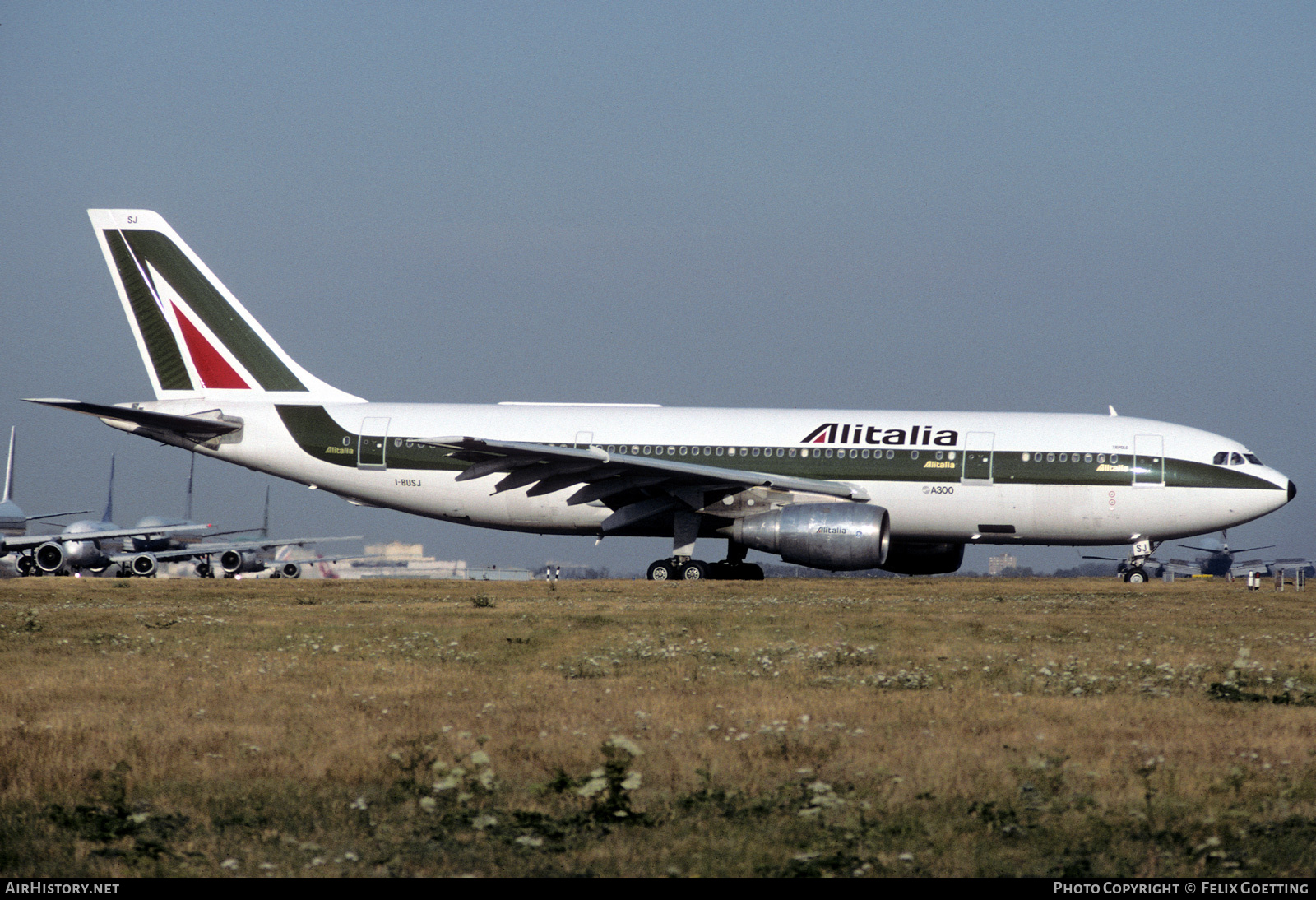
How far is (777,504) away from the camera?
1075 inches

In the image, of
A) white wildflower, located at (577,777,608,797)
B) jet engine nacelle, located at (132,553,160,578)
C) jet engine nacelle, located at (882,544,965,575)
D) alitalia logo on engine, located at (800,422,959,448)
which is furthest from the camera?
jet engine nacelle, located at (132,553,160,578)

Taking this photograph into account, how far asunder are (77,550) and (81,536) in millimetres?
8041

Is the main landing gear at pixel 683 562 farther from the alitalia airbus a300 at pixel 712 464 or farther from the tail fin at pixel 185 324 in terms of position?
the tail fin at pixel 185 324

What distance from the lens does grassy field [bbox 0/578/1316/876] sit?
564 cm

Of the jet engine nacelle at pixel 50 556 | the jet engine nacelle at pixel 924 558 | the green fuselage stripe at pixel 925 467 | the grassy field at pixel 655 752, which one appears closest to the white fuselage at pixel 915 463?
the green fuselage stripe at pixel 925 467

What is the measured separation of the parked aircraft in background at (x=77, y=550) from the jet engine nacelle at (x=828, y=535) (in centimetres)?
3118

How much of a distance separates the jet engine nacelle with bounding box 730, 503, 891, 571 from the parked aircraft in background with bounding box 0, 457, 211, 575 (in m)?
31.2

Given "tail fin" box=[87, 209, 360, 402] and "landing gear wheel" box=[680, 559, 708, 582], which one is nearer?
"landing gear wheel" box=[680, 559, 708, 582]

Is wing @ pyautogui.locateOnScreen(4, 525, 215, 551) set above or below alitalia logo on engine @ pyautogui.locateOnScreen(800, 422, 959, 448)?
below

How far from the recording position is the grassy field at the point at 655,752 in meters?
5.64

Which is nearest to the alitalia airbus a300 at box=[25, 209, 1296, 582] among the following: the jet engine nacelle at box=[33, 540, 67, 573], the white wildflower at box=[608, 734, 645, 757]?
the white wildflower at box=[608, 734, 645, 757]

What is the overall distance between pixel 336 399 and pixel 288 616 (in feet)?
44.9

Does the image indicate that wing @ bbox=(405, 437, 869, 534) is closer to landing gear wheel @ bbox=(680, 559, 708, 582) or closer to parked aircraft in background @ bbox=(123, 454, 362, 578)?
landing gear wheel @ bbox=(680, 559, 708, 582)

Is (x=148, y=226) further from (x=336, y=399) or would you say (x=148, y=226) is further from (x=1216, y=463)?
(x=1216, y=463)
